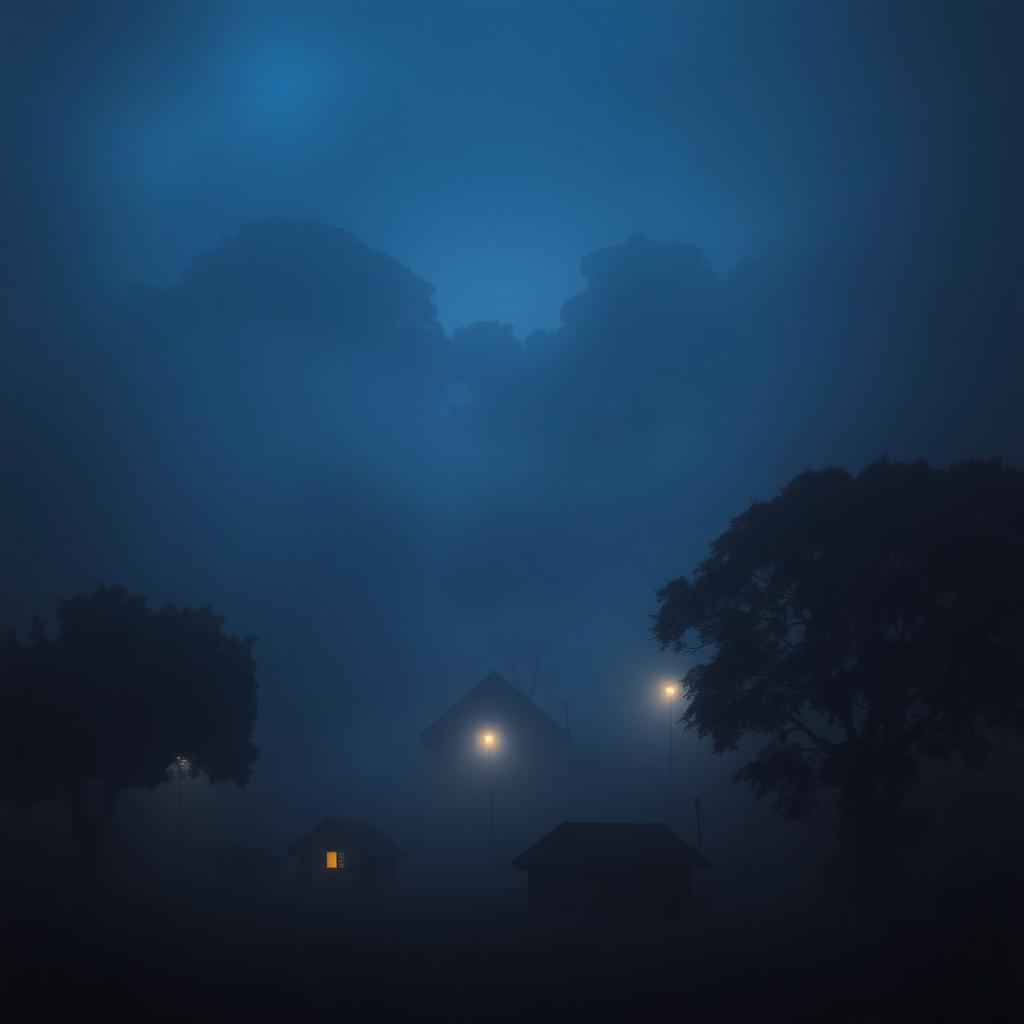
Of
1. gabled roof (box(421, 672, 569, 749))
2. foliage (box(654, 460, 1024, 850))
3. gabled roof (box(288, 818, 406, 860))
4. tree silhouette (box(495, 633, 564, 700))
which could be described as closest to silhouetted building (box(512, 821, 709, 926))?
foliage (box(654, 460, 1024, 850))

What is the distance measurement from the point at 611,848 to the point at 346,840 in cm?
1910

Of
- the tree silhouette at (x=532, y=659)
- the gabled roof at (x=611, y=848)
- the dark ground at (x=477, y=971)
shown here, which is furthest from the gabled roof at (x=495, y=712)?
the tree silhouette at (x=532, y=659)

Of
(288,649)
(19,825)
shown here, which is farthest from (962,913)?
(288,649)

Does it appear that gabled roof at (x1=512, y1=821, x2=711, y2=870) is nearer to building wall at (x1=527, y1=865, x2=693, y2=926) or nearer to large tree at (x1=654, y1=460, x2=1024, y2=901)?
building wall at (x1=527, y1=865, x2=693, y2=926)

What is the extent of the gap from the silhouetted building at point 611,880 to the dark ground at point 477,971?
2.53 m

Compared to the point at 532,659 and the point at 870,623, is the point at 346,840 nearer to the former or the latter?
the point at 870,623

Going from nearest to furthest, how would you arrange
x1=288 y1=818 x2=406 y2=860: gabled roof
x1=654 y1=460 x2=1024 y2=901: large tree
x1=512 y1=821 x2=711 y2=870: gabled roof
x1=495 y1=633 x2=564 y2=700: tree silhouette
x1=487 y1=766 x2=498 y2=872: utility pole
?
1. x1=654 y1=460 x2=1024 y2=901: large tree
2. x1=512 y1=821 x2=711 y2=870: gabled roof
3. x1=288 y1=818 x2=406 y2=860: gabled roof
4. x1=487 y1=766 x2=498 y2=872: utility pole
5. x1=495 y1=633 x2=564 y2=700: tree silhouette

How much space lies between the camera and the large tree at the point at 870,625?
1446 inches

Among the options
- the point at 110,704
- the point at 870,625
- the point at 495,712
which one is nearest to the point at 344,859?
the point at 110,704

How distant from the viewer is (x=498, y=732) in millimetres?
80062

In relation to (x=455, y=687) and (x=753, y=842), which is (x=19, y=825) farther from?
(x=455, y=687)

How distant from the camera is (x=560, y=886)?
44.3 meters

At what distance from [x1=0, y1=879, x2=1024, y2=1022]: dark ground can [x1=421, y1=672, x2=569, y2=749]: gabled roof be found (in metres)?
37.7

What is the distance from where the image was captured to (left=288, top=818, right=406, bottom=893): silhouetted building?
181ft
